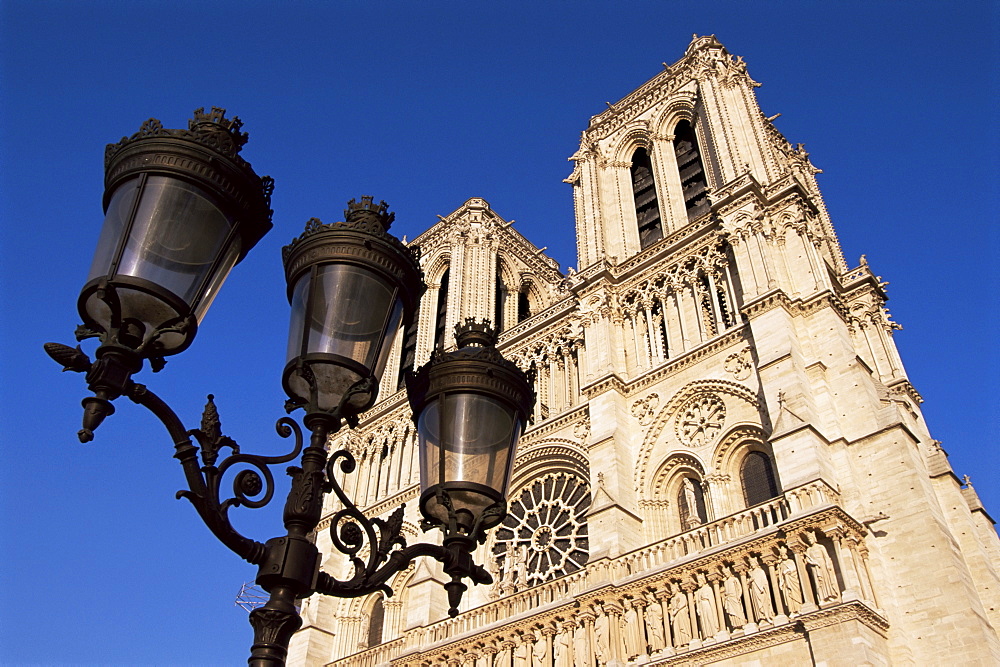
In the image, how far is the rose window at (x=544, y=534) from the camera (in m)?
17.4

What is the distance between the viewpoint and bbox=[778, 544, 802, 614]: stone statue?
11.7 metres

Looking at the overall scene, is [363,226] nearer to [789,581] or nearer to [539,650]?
[789,581]

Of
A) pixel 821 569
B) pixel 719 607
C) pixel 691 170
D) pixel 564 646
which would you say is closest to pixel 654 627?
pixel 719 607

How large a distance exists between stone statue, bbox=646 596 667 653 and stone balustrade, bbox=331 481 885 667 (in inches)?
0.6

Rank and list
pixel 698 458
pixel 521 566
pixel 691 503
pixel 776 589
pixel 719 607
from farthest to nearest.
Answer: pixel 521 566
pixel 698 458
pixel 691 503
pixel 719 607
pixel 776 589

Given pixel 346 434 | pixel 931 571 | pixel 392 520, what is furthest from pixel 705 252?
pixel 392 520

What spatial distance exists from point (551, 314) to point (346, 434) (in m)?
7.71

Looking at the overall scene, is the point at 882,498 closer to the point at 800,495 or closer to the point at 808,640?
the point at 800,495

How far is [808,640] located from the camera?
1123 centimetres

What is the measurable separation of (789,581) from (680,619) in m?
1.91

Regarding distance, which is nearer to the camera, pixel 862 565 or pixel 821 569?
pixel 821 569

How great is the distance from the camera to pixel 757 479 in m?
15.0

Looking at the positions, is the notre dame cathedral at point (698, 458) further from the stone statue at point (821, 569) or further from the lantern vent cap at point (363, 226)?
the lantern vent cap at point (363, 226)

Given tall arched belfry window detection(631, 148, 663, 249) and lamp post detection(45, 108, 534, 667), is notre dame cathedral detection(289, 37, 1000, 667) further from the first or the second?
lamp post detection(45, 108, 534, 667)
